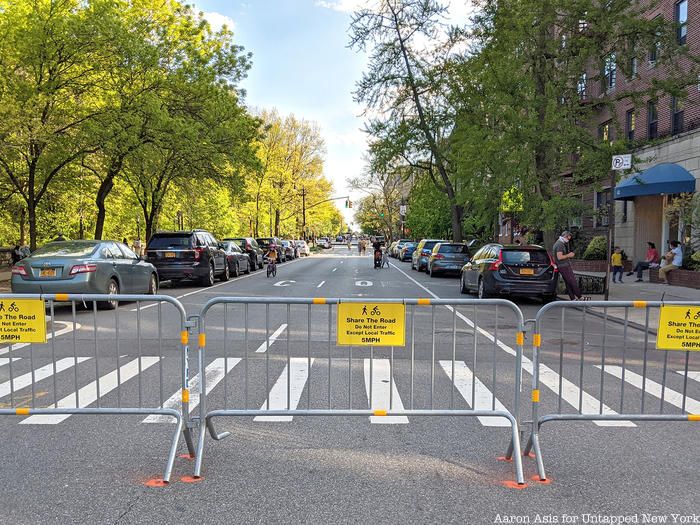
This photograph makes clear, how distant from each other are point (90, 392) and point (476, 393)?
13.7 ft

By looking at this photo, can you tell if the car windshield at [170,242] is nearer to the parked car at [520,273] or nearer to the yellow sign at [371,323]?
the parked car at [520,273]

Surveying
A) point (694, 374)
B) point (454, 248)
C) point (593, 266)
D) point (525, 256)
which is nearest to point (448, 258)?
point (454, 248)

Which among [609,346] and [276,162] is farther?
[276,162]

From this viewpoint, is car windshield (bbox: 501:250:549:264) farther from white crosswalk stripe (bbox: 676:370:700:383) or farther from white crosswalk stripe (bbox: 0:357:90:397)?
white crosswalk stripe (bbox: 0:357:90:397)

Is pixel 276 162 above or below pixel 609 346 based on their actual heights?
above

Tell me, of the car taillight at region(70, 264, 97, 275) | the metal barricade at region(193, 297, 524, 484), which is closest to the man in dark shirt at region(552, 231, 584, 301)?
the metal barricade at region(193, 297, 524, 484)

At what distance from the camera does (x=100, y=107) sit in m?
19.7

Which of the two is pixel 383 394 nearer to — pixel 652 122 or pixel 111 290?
pixel 111 290

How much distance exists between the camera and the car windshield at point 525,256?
13.5 metres

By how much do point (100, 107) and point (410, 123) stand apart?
16137 millimetres

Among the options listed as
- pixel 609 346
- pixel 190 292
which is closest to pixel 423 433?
pixel 609 346

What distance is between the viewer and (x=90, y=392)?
567cm

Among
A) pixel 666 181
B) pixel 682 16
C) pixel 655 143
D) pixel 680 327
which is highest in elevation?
pixel 682 16

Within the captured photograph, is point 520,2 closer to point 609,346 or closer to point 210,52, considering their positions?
point 609,346
